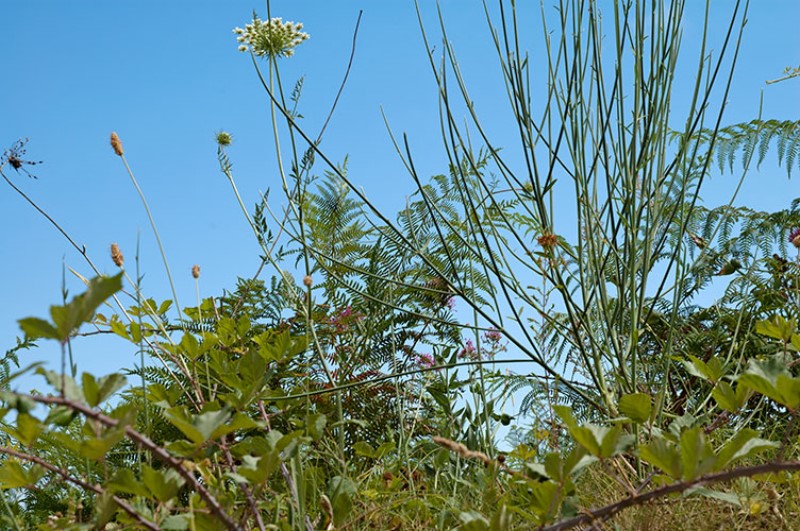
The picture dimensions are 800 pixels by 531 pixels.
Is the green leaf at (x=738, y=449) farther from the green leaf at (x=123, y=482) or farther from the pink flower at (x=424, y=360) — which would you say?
the pink flower at (x=424, y=360)

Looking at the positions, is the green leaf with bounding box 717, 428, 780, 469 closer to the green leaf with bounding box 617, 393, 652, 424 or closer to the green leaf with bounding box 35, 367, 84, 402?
the green leaf with bounding box 617, 393, 652, 424

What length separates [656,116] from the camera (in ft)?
5.04

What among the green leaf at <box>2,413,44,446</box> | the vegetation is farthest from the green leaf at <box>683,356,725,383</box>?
the green leaf at <box>2,413,44,446</box>

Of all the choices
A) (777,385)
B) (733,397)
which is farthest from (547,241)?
(777,385)

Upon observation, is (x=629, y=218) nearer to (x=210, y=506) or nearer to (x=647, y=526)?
(x=647, y=526)

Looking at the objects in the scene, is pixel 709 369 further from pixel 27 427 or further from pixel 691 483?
pixel 27 427

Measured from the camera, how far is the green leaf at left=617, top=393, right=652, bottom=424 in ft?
3.22

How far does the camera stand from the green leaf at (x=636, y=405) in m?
0.98

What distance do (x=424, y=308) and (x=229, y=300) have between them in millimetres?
691

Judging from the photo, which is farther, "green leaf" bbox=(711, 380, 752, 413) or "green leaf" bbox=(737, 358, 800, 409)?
"green leaf" bbox=(711, 380, 752, 413)

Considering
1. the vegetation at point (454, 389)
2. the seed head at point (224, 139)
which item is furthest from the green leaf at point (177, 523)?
the seed head at point (224, 139)

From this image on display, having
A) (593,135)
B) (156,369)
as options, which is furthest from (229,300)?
(593,135)

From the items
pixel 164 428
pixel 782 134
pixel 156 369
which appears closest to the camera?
pixel 164 428

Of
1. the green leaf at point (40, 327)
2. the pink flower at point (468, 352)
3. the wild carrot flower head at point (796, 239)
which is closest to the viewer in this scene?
the green leaf at point (40, 327)
